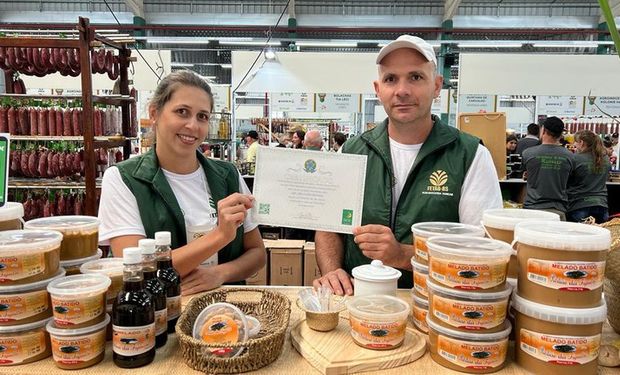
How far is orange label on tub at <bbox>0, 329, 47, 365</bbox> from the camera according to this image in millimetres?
1239

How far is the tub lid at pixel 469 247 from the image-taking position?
47.4 inches

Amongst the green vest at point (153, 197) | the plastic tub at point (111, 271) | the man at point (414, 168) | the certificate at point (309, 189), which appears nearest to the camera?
the plastic tub at point (111, 271)

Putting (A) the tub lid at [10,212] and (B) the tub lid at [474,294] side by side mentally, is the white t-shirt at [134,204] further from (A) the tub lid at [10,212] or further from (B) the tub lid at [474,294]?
(B) the tub lid at [474,294]

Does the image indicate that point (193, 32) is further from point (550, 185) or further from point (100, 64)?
point (550, 185)

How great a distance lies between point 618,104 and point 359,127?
21.1ft

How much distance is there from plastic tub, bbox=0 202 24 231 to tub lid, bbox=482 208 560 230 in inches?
61.2

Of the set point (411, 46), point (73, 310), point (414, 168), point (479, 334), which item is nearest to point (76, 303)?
point (73, 310)

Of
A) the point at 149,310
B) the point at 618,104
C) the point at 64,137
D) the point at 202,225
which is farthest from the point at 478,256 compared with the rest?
the point at 618,104

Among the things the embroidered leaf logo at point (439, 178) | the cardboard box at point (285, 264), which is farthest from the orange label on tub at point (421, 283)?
the cardboard box at point (285, 264)

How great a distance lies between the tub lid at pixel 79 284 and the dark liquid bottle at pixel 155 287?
118mm

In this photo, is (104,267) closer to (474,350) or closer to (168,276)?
(168,276)

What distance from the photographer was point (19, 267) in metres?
1.22

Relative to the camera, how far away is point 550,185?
589 centimetres

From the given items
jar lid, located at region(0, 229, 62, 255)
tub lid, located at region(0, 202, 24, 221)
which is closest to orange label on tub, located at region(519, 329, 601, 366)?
jar lid, located at region(0, 229, 62, 255)
